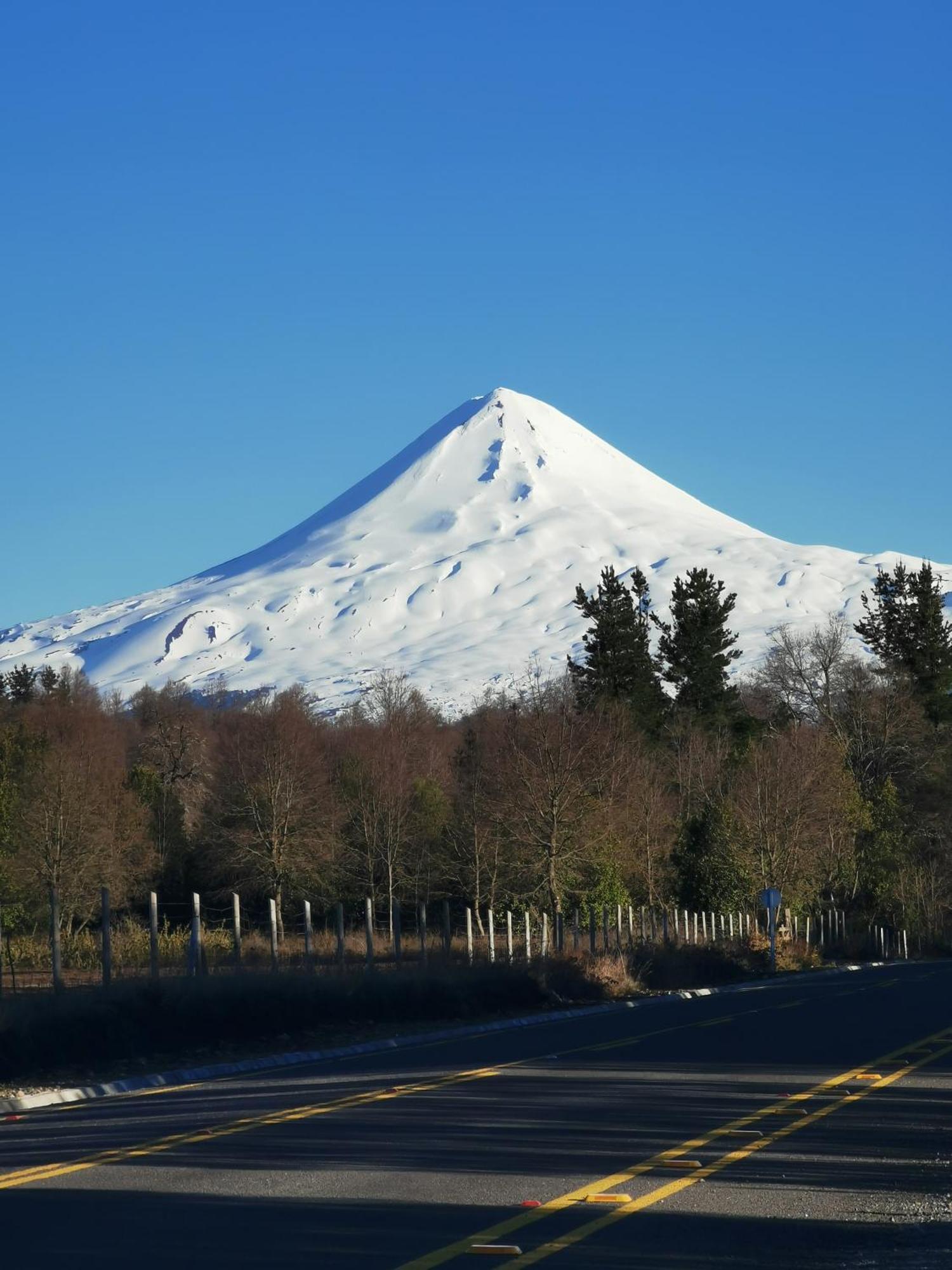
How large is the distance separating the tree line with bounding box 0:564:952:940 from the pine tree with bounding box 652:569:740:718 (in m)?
0.14

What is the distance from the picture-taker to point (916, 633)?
92.5 meters

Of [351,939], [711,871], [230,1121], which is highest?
[230,1121]

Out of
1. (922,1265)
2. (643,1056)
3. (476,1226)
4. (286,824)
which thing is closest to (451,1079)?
(643,1056)

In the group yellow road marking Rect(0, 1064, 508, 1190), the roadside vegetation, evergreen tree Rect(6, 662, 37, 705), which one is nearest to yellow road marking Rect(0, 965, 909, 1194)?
yellow road marking Rect(0, 1064, 508, 1190)

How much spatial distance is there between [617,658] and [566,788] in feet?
135

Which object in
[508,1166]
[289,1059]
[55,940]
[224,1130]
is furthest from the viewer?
[55,940]

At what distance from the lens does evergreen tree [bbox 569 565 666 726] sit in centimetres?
8788

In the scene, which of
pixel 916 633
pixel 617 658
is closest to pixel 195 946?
pixel 617 658

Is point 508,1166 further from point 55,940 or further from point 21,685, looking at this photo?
point 21,685

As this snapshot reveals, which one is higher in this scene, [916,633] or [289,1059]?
Answer: [916,633]

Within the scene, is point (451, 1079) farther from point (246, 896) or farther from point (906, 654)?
point (906, 654)

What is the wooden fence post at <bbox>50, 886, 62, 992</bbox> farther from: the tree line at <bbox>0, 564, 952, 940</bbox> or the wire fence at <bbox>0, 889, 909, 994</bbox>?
the tree line at <bbox>0, 564, 952, 940</bbox>

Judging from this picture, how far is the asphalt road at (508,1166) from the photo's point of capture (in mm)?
8422

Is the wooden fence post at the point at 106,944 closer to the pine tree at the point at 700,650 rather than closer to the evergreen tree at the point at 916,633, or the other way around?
the pine tree at the point at 700,650
